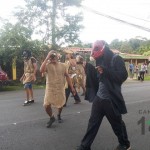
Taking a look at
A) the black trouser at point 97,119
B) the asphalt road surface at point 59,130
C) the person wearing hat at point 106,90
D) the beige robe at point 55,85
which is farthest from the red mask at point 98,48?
the beige robe at point 55,85

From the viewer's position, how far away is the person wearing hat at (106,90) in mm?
5398

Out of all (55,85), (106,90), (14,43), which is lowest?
(55,85)

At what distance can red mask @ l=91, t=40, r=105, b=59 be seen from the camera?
5422mm

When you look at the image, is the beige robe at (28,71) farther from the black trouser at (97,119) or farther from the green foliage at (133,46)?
the green foliage at (133,46)

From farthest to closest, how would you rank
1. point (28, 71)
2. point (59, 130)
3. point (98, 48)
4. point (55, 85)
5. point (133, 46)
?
point (133, 46) < point (28, 71) < point (55, 85) < point (59, 130) < point (98, 48)

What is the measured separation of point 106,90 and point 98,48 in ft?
2.14

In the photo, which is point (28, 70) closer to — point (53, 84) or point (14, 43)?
point (53, 84)

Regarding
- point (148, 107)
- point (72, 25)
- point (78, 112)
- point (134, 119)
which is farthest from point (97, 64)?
point (72, 25)

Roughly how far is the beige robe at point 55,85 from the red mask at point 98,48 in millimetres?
2625

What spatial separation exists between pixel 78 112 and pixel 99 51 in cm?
472

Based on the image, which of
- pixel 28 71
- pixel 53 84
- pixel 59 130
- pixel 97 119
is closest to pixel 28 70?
pixel 28 71

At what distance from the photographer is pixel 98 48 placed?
5422 mm

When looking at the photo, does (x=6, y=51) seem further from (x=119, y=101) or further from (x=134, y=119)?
(x=119, y=101)

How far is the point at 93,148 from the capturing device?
606 cm
